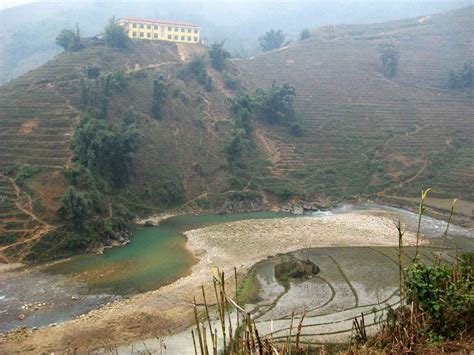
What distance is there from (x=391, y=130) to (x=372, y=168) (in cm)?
1161

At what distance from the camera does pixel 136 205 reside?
4312 centimetres

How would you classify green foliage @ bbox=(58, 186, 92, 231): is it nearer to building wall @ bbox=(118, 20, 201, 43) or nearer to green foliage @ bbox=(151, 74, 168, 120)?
green foliage @ bbox=(151, 74, 168, 120)

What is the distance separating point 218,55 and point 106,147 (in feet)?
124

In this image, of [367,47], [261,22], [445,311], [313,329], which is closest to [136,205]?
[313,329]

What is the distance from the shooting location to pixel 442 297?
11430 millimetres

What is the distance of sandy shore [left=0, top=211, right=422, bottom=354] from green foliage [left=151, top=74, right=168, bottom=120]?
21.5m

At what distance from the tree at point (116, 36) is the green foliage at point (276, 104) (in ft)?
77.6

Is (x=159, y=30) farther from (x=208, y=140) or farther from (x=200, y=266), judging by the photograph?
(x=200, y=266)

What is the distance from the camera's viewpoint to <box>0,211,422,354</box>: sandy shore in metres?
19.6

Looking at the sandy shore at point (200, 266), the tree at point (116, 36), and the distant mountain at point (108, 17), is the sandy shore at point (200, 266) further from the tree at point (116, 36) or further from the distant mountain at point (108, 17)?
the distant mountain at point (108, 17)

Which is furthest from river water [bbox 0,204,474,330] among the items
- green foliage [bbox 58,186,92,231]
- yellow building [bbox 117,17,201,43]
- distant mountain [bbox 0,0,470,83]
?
distant mountain [bbox 0,0,470,83]

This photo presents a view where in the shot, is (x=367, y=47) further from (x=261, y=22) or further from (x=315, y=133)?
(x=261, y=22)

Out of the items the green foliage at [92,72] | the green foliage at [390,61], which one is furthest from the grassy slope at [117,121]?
the green foliage at [390,61]

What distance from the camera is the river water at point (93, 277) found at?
75.3ft
